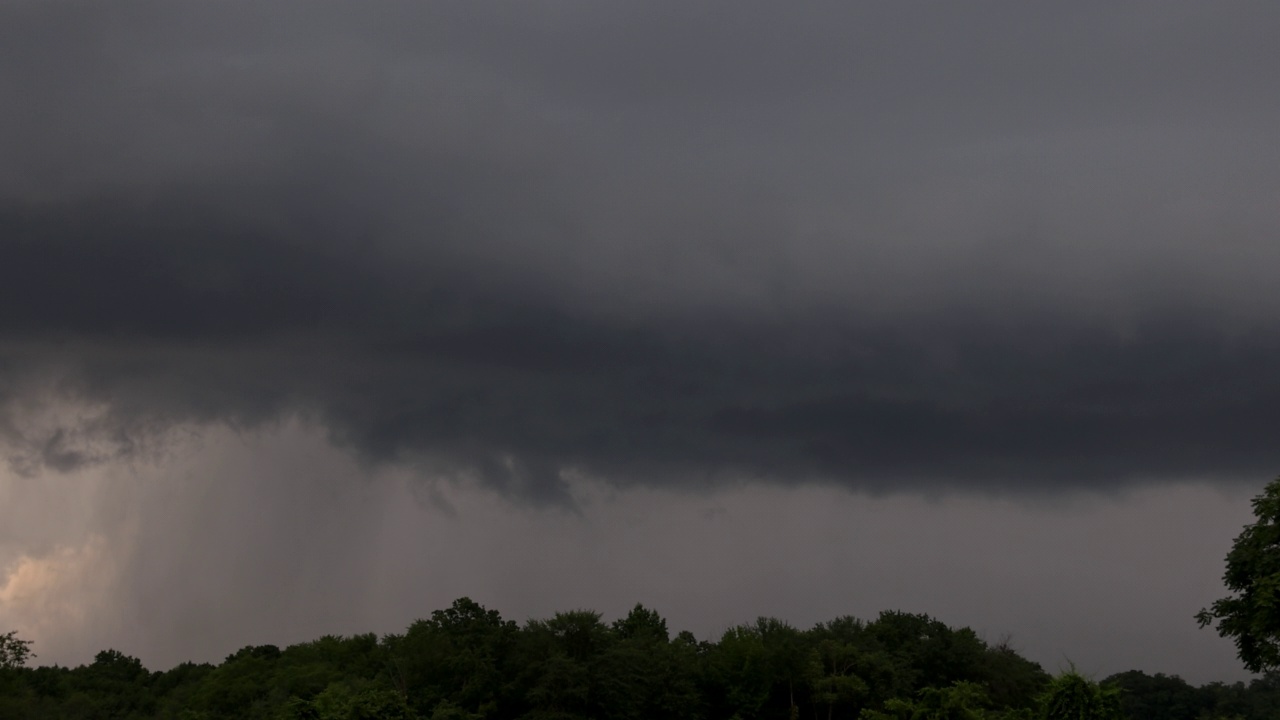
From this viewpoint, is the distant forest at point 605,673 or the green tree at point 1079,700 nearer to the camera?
the green tree at point 1079,700

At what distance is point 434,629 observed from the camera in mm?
114938

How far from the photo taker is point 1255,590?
220 ft

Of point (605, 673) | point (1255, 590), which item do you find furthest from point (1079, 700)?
point (605, 673)

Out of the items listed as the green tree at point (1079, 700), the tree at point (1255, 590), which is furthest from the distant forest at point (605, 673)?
the green tree at point (1079, 700)

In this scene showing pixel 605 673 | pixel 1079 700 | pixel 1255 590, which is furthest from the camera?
pixel 605 673

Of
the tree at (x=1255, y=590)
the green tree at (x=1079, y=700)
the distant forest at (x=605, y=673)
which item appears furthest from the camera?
the distant forest at (x=605, y=673)

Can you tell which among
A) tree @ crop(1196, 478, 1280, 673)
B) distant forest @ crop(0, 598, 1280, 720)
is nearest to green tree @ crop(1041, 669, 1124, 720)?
tree @ crop(1196, 478, 1280, 673)

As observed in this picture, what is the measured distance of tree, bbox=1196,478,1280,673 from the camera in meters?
65.3

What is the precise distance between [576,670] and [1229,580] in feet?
177

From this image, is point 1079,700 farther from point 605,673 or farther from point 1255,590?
point 605,673

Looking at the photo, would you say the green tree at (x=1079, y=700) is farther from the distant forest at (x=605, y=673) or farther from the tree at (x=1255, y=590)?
the distant forest at (x=605, y=673)

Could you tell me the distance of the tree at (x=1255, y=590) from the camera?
65312 mm

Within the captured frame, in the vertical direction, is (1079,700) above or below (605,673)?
below

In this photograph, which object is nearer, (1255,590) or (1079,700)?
(1079,700)
